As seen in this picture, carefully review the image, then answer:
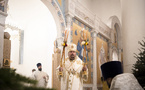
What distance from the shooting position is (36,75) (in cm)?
728

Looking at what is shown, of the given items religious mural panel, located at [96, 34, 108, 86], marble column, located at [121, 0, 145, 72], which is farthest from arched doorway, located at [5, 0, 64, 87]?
marble column, located at [121, 0, 145, 72]

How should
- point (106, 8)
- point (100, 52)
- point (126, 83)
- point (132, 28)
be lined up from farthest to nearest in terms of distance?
point (106, 8), point (100, 52), point (132, 28), point (126, 83)

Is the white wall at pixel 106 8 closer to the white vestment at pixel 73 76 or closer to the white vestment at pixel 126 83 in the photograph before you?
the white vestment at pixel 73 76

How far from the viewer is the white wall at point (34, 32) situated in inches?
436

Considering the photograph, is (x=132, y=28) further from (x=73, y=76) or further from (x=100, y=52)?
(x=100, y=52)

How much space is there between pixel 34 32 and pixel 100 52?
15.5 feet

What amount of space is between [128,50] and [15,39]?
321 inches

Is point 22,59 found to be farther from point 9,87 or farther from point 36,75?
point 9,87

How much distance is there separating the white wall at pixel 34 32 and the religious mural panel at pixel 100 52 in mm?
3515

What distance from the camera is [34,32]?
11.9 metres

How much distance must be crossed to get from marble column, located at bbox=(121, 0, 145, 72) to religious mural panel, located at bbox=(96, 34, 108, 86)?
17.7 feet

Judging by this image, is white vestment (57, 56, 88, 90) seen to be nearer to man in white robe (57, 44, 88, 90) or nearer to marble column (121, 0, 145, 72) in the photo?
man in white robe (57, 44, 88, 90)

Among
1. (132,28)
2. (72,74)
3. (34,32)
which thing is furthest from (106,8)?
(72,74)

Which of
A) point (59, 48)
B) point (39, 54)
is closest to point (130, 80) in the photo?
point (59, 48)
